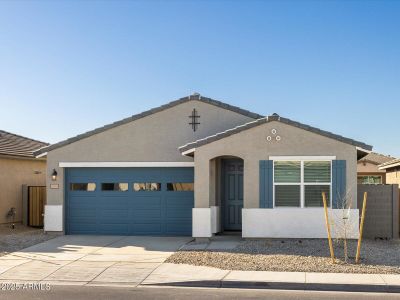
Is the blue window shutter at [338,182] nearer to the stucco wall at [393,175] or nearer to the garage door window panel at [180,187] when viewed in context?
the garage door window panel at [180,187]

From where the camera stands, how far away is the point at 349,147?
16.7 meters

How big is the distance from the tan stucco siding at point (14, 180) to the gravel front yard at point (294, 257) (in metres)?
10.2

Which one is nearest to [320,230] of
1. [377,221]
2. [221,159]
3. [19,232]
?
[377,221]

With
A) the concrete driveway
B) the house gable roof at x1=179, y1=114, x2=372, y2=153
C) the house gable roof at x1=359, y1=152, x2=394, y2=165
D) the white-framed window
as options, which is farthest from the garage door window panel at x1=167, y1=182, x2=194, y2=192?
the house gable roof at x1=359, y1=152, x2=394, y2=165

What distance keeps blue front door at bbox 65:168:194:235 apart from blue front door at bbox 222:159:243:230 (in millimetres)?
1173

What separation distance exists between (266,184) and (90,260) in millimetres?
5697

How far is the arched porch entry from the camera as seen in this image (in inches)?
747

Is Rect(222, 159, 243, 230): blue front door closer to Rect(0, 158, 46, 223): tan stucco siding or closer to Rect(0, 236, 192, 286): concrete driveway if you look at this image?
Rect(0, 236, 192, 286): concrete driveway

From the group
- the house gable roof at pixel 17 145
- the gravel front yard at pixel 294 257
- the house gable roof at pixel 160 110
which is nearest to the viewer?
the gravel front yard at pixel 294 257

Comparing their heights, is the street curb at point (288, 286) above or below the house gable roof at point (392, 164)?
below

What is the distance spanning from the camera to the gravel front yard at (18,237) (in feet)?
53.3

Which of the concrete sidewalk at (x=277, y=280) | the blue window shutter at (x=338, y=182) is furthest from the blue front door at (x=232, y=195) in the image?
the concrete sidewalk at (x=277, y=280)

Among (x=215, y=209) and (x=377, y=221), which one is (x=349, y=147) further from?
(x=215, y=209)

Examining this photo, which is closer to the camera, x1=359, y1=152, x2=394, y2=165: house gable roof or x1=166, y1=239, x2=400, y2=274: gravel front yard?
x1=166, y1=239, x2=400, y2=274: gravel front yard
